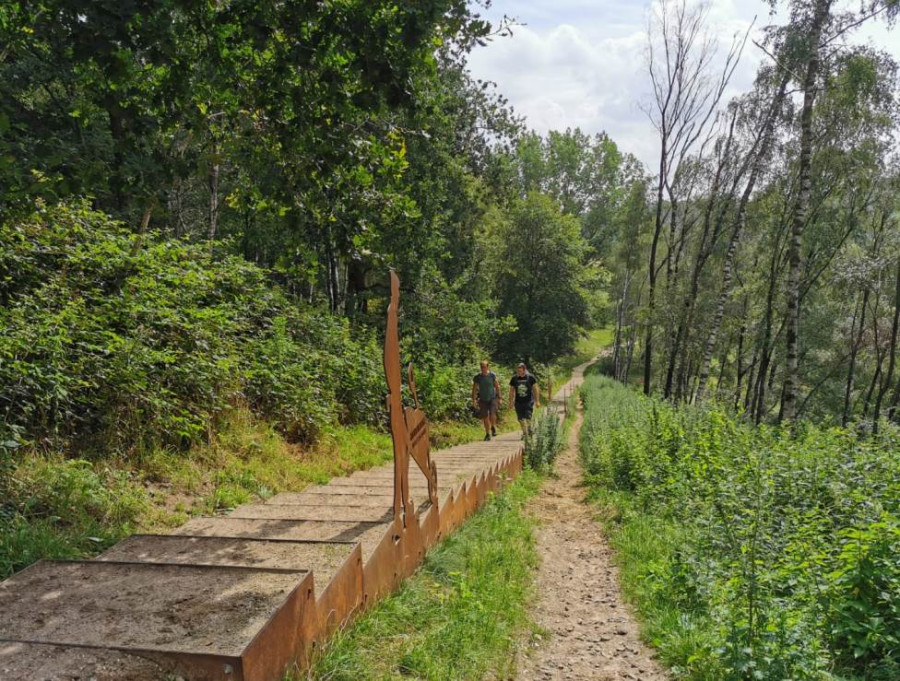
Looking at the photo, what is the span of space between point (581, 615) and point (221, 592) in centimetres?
346

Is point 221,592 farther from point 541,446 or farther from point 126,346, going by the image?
point 541,446

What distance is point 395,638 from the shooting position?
320 centimetres

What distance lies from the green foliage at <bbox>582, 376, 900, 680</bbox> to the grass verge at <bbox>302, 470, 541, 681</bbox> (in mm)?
1106

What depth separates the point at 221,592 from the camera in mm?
2475

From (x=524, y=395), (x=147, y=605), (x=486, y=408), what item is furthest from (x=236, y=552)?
(x=524, y=395)

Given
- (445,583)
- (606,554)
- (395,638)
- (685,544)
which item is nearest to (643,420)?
(606,554)

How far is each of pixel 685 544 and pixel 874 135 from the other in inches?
728

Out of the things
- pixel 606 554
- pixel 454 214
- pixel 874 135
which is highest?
pixel 874 135

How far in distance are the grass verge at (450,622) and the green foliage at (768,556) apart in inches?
43.5

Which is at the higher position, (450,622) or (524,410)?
(524,410)

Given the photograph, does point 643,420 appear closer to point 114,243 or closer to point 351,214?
point 351,214

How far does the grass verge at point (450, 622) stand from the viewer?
2.87 metres

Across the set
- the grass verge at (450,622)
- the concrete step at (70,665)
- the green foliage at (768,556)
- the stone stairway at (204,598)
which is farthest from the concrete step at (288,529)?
the green foliage at (768,556)

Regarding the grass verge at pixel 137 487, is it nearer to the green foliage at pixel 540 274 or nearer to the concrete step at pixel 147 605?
the concrete step at pixel 147 605
